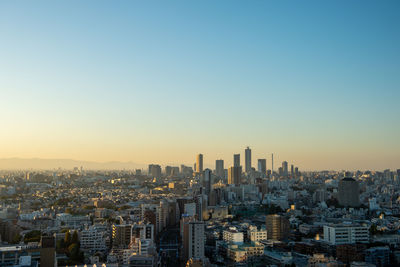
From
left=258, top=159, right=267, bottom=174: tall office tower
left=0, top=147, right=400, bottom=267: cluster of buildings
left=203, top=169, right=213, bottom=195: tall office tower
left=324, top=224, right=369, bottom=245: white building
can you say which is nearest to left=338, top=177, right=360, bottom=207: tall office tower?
left=0, top=147, right=400, bottom=267: cluster of buildings

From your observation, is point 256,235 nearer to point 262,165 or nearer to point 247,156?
point 262,165

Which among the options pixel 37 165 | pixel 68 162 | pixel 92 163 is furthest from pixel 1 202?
pixel 92 163

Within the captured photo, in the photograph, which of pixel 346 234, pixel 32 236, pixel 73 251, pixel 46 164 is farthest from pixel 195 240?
pixel 46 164

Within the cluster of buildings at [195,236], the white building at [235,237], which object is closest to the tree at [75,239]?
the cluster of buildings at [195,236]

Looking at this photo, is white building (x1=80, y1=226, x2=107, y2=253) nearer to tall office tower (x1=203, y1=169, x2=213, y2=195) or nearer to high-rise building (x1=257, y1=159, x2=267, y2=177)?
tall office tower (x1=203, y1=169, x2=213, y2=195)

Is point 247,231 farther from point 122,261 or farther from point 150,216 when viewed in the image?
point 122,261

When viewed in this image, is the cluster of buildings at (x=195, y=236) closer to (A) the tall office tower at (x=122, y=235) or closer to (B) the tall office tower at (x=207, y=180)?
(A) the tall office tower at (x=122, y=235)
